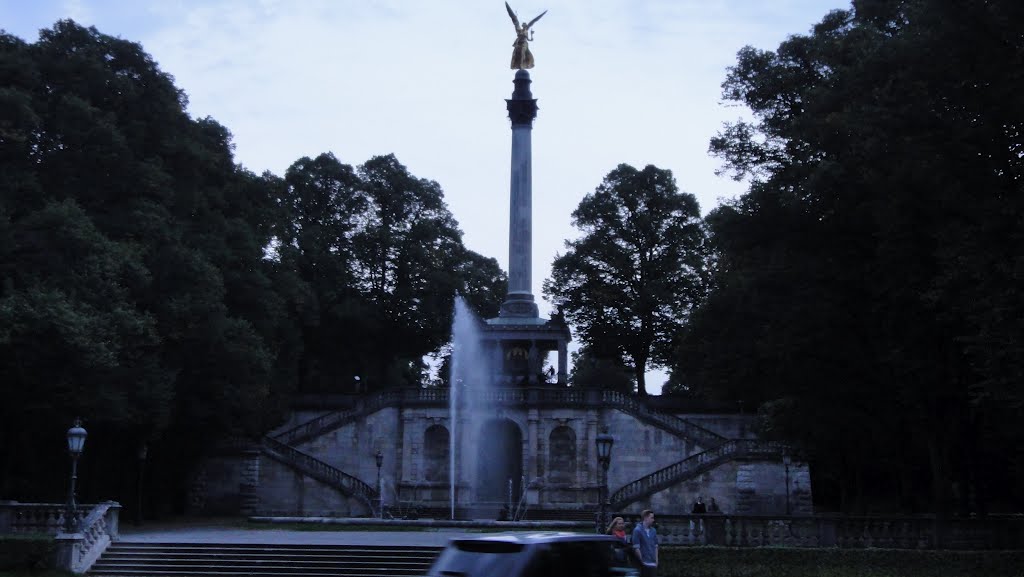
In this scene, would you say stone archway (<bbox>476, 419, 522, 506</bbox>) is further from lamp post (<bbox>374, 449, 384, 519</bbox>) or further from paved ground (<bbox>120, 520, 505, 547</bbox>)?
paved ground (<bbox>120, 520, 505, 547</bbox>)

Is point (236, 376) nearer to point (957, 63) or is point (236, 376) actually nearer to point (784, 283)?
point (784, 283)

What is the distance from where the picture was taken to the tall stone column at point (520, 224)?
56.9 m

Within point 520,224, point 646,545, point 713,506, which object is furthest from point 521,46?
point 646,545

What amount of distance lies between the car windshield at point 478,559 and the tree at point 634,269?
174 ft

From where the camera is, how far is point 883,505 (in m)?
49.8

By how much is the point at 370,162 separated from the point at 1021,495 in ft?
142

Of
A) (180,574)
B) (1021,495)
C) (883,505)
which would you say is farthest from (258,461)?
(1021,495)

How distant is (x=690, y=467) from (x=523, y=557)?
3679 centimetres

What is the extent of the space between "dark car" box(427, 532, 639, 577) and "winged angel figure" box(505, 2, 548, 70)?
162 ft

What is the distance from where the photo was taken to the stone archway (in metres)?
54.1

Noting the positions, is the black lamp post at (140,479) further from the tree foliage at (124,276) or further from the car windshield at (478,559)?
the car windshield at (478,559)

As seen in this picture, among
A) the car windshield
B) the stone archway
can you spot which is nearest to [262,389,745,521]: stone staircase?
the stone archway

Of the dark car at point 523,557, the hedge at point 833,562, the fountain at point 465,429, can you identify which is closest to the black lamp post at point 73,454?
the hedge at point 833,562

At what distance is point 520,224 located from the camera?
187 ft
